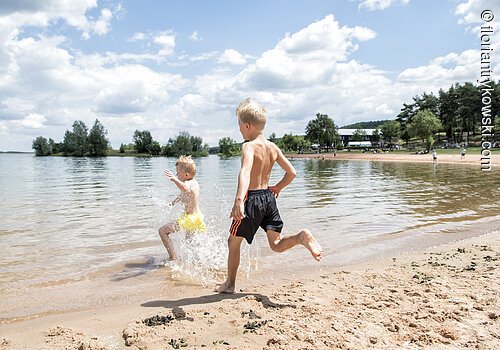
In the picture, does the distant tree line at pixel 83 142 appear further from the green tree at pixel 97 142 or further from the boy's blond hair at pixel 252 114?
the boy's blond hair at pixel 252 114

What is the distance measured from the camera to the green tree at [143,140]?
164m

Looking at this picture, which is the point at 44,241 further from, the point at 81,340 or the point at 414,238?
the point at 414,238

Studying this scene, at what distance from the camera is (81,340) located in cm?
372

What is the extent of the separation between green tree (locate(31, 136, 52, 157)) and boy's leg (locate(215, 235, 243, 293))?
17184 centimetres

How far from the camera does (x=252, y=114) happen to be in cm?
478

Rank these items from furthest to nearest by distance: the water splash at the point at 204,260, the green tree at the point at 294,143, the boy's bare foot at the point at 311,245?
the green tree at the point at 294,143, the water splash at the point at 204,260, the boy's bare foot at the point at 311,245

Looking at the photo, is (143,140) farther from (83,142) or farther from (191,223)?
(191,223)

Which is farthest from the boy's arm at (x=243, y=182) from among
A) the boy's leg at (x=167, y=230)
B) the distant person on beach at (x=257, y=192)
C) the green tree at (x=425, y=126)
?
the green tree at (x=425, y=126)

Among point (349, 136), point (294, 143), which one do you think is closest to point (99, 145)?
point (294, 143)

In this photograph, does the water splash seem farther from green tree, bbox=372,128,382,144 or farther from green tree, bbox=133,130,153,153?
green tree, bbox=133,130,153,153

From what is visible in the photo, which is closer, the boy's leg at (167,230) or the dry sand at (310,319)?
the dry sand at (310,319)

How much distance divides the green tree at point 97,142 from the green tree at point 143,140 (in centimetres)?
1726

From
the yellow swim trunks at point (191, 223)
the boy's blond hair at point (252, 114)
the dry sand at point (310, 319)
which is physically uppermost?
the boy's blond hair at point (252, 114)

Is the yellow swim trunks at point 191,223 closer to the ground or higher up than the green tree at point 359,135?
closer to the ground
